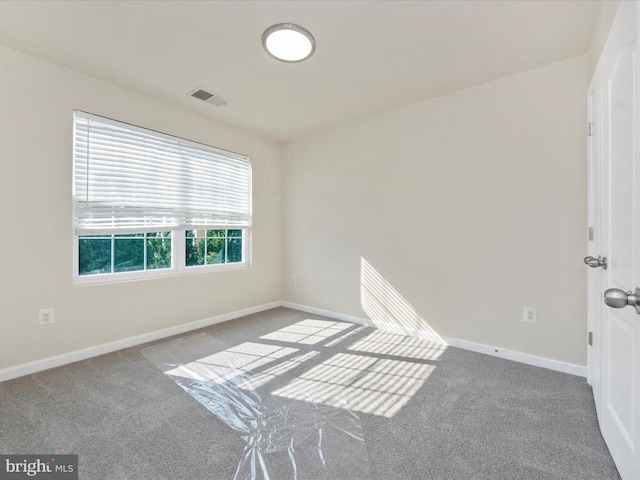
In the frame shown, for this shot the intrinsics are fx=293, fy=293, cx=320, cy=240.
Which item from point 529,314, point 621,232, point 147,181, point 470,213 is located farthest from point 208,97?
point 529,314

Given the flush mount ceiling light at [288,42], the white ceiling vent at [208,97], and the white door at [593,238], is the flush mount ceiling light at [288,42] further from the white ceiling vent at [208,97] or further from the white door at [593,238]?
the white door at [593,238]

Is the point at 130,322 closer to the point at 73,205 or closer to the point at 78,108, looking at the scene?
the point at 73,205

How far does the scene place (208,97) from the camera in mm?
3078

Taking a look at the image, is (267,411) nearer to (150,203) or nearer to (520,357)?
(520,357)

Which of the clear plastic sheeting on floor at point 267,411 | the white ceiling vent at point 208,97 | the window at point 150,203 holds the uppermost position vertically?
the white ceiling vent at point 208,97

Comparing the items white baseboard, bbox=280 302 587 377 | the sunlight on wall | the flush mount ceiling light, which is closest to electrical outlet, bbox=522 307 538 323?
white baseboard, bbox=280 302 587 377

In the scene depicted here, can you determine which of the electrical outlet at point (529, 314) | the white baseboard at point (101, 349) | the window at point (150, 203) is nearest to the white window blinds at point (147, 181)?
the window at point (150, 203)

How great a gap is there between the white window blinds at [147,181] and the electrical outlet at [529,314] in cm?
336

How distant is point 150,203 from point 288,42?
2121 mm

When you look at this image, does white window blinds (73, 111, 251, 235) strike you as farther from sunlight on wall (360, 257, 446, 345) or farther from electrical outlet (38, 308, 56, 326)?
sunlight on wall (360, 257, 446, 345)

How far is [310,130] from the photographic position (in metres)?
4.07

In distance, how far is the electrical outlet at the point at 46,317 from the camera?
8.03 ft

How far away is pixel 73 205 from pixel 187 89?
1.51 m

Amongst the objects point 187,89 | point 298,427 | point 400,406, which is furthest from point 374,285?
point 187,89
